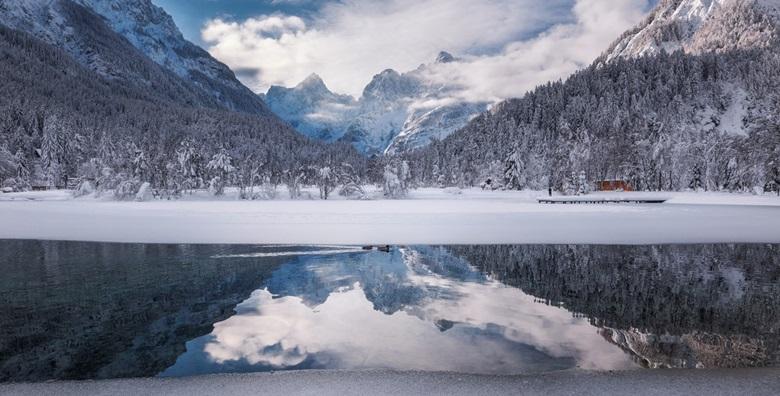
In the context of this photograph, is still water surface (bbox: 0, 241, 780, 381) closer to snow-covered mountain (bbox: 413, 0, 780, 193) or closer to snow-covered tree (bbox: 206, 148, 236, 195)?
snow-covered tree (bbox: 206, 148, 236, 195)

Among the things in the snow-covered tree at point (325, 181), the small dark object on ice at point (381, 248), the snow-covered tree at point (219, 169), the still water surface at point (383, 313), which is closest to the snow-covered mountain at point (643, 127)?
the snow-covered tree at point (325, 181)

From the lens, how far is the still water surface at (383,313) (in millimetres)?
8359

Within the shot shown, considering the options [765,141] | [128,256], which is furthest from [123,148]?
[765,141]

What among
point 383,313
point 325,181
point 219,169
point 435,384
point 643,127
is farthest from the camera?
point 643,127

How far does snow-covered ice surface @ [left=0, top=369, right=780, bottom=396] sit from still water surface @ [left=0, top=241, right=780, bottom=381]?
1.78 ft

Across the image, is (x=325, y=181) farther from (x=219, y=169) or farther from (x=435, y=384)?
(x=435, y=384)

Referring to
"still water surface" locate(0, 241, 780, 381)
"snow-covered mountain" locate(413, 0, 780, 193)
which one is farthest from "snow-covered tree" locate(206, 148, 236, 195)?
"still water surface" locate(0, 241, 780, 381)

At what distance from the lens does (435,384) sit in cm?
694

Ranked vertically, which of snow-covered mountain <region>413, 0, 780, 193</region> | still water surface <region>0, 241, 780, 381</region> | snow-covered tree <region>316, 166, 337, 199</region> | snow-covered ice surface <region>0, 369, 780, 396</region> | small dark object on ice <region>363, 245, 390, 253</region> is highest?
snow-covered mountain <region>413, 0, 780, 193</region>

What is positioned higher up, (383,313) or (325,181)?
(325,181)

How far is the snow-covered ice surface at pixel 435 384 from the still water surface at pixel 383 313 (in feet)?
1.78

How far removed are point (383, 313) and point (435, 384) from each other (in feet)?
15.7

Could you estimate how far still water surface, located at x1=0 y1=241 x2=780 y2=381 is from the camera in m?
8.36

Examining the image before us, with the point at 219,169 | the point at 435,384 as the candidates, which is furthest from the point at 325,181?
the point at 435,384
